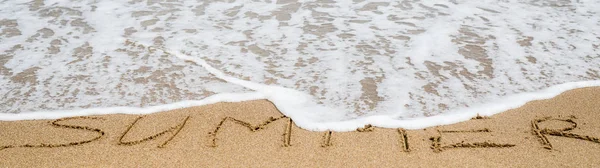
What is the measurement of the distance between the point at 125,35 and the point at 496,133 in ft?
10.1

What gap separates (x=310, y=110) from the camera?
2930 mm

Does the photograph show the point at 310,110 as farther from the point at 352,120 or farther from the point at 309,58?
the point at 309,58

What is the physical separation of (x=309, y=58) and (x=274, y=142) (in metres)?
1.23

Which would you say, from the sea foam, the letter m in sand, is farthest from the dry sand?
the sea foam

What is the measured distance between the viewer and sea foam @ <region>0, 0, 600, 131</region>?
303 centimetres

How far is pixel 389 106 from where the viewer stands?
116 inches

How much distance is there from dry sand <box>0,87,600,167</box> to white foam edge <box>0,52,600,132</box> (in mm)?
66

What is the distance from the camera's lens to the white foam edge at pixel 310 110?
108 inches

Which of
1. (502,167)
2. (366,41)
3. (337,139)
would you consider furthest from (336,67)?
(502,167)

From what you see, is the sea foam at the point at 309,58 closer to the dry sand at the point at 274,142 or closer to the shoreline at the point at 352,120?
the shoreline at the point at 352,120

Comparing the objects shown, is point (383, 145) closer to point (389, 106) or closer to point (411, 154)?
point (411, 154)

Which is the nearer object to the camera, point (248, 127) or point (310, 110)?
point (248, 127)

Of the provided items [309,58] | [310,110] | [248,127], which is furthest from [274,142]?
[309,58]

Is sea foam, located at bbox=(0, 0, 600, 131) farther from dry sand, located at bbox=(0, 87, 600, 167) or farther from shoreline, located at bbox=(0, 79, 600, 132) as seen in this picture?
dry sand, located at bbox=(0, 87, 600, 167)
